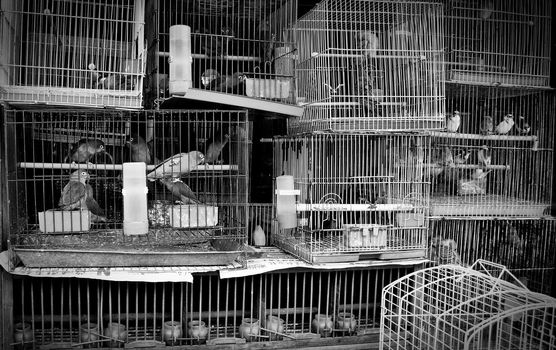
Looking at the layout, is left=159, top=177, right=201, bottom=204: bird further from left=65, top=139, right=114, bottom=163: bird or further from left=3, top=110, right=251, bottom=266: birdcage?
left=65, top=139, right=114, bottom=163: bird

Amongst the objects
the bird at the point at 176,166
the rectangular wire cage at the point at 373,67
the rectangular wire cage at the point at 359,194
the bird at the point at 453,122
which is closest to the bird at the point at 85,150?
the bird at the point at 176,166

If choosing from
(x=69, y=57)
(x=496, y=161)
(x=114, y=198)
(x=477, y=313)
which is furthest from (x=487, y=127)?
(x=69, y=57)

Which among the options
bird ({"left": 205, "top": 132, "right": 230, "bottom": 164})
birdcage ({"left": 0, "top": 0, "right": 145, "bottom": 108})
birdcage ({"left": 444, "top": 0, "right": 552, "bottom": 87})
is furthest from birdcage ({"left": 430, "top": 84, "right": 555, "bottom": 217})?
birdcage ({"left": 0, "top": 0, "right": 145, "bottom": 108})

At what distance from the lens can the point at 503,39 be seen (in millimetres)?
5637

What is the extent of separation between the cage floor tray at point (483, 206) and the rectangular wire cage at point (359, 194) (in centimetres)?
34

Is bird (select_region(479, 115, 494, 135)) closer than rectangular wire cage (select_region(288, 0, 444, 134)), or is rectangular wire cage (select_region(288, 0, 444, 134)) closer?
rectangular wire cage (select_region(288, 0, 444, 134))

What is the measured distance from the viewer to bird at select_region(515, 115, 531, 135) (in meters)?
5.68

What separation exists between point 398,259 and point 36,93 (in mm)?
3142

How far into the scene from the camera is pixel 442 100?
16.6ft

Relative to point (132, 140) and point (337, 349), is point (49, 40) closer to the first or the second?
point (132, 140)

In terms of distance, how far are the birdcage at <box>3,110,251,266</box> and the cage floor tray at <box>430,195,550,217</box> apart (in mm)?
1831

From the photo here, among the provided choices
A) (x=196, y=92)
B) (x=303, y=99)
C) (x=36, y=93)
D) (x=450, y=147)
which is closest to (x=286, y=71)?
(x=303, y=99)

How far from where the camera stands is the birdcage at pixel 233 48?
16.4 feet

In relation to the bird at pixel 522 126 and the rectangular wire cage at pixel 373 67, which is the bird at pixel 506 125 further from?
the rectangular wire cage at pixel 373 67
